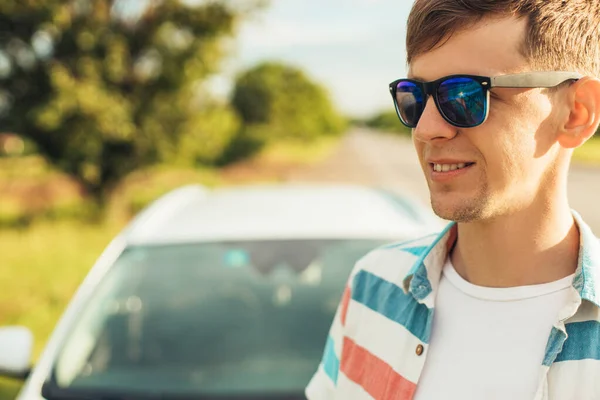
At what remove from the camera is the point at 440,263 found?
1.33 m

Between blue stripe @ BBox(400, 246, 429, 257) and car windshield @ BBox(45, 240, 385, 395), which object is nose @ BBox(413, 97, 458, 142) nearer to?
blue stripe @ BBox(400, 246, 429, 257)

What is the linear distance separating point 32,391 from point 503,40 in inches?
69.7

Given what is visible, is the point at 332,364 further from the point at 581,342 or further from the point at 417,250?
the point at 581,342

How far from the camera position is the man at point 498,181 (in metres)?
1.15

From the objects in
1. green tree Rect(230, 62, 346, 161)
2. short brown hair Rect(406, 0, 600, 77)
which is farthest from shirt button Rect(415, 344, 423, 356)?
green tree Rect(230, 62, 346, 161)

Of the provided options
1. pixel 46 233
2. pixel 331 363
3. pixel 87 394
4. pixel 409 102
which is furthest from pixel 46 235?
pixel 409 102

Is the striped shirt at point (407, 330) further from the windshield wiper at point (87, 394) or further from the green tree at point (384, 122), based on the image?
the green tree at point (384, 122)

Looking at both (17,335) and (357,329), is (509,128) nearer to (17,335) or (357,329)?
(357,329)

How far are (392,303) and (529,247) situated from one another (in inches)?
11.4

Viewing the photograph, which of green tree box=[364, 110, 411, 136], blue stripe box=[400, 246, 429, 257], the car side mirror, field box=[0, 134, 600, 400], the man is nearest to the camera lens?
the man

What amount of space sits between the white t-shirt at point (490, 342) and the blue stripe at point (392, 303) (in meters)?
0.02

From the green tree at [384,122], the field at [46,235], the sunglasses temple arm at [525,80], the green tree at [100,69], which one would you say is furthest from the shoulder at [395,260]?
the green tree at [384,122]

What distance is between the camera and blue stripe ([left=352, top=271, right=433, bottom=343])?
124 cm

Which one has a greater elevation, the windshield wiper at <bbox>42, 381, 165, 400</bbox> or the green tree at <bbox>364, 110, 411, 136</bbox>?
the windshield wiper at <bbox>42, 381, 165, 400</bbox>
